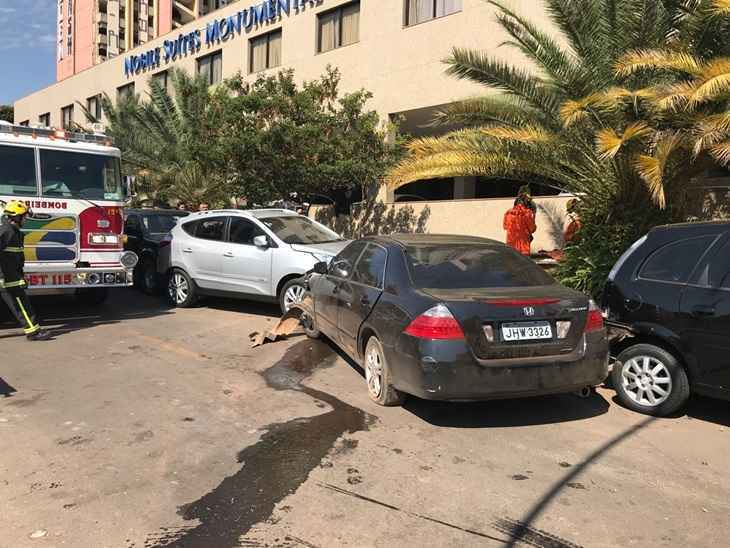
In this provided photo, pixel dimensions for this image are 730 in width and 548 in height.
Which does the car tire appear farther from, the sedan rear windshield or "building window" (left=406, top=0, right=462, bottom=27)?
"building window" (left=406, top=0, right=462, bottom=27)

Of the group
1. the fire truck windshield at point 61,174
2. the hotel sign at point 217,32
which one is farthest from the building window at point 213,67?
the fire truck windshield at point 61,174

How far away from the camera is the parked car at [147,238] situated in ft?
39.3

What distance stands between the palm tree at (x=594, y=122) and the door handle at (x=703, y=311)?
243 centimetres

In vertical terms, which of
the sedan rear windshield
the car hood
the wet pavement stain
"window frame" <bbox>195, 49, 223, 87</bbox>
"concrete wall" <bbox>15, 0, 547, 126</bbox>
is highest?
"window frame" <bbox>195, 49, 223, 87</bbox>

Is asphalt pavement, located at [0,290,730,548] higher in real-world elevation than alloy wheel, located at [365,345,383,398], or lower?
lower

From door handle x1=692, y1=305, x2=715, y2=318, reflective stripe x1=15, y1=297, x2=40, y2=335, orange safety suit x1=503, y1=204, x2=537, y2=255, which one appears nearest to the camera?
door handle x1=692, y1=305, x2=715, y2=318

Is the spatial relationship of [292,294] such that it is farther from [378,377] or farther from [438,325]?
[438,325]

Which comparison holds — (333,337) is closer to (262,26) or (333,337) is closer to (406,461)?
(406,461)

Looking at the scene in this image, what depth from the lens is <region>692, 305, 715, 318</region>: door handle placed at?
15.3 feet

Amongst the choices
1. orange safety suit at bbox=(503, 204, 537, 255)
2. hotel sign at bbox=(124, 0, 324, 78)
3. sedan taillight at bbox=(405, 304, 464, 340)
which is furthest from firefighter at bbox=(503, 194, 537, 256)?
hotel sign at bbox=(124, 0, 324, 78)

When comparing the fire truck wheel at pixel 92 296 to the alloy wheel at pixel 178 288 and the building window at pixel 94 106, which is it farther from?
the building window at pixel 94 106

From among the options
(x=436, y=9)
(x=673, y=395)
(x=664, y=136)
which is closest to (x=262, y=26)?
(x=436, y=9)

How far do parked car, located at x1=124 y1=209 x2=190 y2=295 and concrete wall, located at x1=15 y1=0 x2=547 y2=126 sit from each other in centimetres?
714

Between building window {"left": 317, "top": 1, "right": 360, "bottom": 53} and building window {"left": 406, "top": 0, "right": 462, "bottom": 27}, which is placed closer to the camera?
building window {"left": 406, "top": 0, "right": 462, "bottom": 27}
